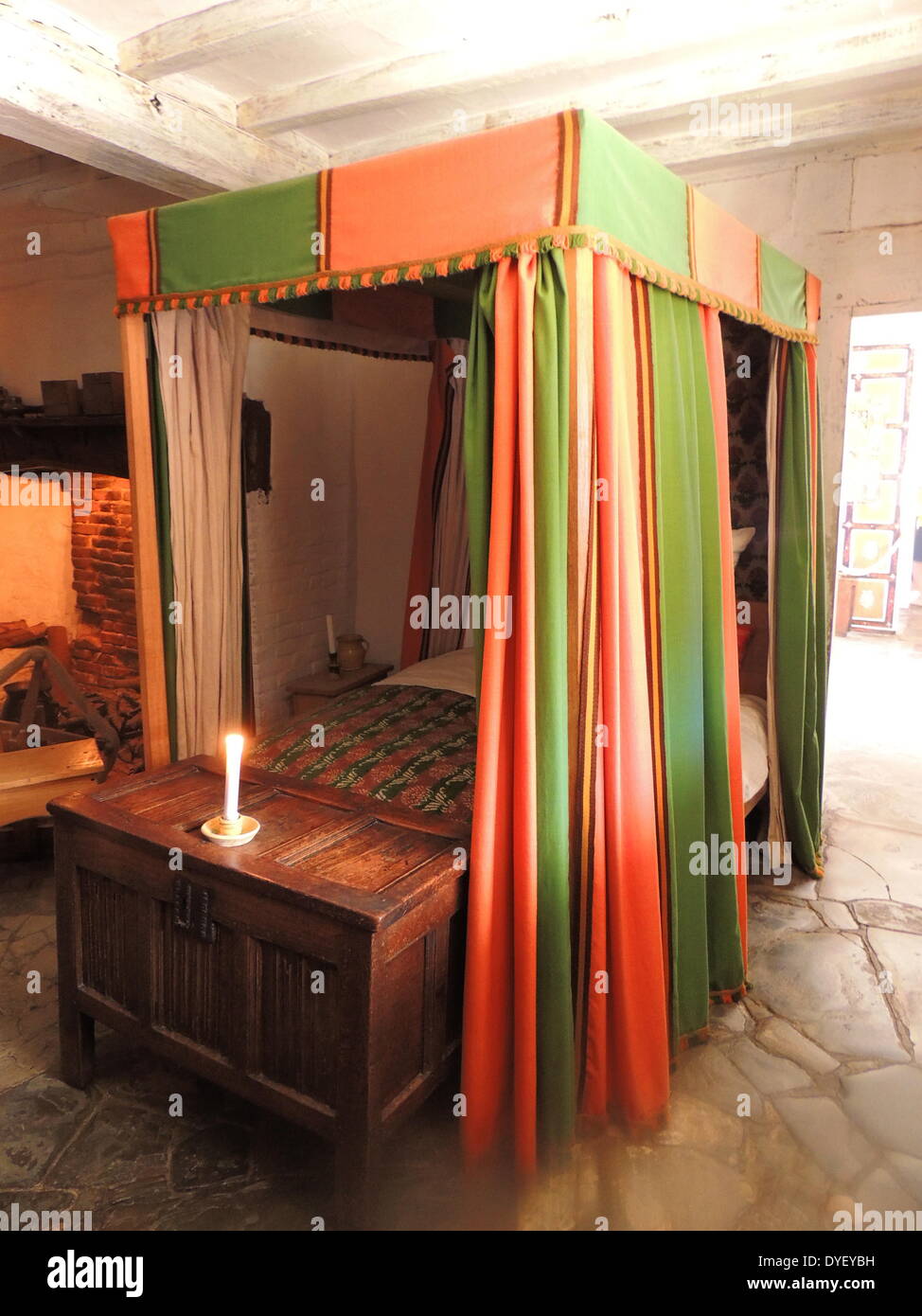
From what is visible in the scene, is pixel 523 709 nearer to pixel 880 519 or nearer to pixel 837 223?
pixel 837 223

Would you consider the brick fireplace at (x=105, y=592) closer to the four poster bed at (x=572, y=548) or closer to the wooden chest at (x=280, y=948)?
the four poster bed at (x=572, y=548)

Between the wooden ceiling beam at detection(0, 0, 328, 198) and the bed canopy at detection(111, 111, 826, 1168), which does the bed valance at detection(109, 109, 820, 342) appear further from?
the wooden ceiling beam at detection(0, 0, 328, 198)

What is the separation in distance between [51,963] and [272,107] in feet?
11.0

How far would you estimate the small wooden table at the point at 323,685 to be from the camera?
4871 mm

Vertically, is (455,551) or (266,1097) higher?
(455,551)

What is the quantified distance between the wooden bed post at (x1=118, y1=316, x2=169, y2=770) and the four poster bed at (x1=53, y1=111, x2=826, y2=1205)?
9.5 inches

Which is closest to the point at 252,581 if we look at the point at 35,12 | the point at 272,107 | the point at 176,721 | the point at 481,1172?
the point at 176,721

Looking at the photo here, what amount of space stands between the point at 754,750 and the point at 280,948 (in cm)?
215

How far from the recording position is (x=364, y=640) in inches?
211

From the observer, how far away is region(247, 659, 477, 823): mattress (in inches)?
111

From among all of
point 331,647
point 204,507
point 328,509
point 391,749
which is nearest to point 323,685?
point 331,647

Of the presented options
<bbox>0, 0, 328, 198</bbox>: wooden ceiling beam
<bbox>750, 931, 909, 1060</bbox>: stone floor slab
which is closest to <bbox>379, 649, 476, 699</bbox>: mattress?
<bbox>750, 931, 909, 1060</bbox>: stone floor slab

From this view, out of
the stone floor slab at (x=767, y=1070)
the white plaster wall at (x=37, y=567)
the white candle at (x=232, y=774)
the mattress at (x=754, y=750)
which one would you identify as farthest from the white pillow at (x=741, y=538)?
the white plaster wall at (x=37, y=567)

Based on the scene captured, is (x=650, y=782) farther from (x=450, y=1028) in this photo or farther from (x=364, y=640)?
(x=364, y=640)
